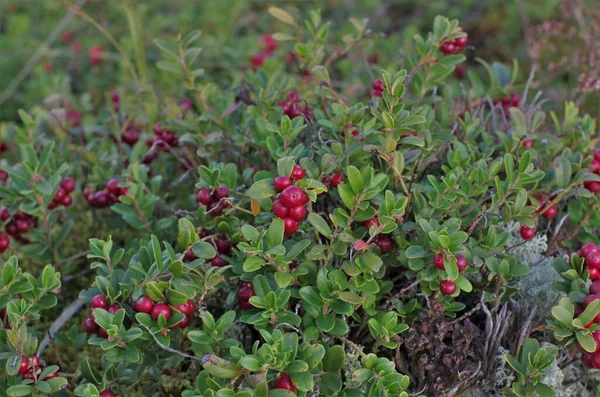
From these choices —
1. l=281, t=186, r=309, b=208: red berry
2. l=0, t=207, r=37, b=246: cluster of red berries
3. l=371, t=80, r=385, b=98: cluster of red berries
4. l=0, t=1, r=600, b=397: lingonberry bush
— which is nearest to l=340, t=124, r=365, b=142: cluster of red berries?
l=0, t=1, r=600, b=397: lingonberry bush

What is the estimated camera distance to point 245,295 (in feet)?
6.15

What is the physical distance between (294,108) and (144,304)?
Answer: 0.82m

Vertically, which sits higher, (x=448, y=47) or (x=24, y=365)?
(x=448, y=47)

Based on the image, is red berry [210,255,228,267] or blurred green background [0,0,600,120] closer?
red berry [210,255,228,267]

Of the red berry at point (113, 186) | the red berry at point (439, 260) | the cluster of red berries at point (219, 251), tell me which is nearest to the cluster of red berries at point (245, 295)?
the cluster of red berries at point (219, 251)

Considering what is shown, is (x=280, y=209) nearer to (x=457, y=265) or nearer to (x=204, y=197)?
(x=204, y=197)

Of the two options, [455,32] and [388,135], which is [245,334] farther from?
[455,32]

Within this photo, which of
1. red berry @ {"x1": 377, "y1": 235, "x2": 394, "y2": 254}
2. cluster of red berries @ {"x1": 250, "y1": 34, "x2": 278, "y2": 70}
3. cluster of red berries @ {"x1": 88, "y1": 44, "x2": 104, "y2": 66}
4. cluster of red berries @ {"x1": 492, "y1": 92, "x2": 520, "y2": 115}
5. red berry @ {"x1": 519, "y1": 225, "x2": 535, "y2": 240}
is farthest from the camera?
cluster of red berries @ {"x1": 88, "y1": 44, "x2": 104, "y2": 66}

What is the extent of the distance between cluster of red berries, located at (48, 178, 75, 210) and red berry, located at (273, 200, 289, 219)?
99 cm

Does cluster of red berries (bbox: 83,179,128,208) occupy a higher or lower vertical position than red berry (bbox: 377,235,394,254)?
lower

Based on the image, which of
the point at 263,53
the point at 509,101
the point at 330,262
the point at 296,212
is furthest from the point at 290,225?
the point at 263,53

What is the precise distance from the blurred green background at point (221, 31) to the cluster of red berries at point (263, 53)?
0.05 meters

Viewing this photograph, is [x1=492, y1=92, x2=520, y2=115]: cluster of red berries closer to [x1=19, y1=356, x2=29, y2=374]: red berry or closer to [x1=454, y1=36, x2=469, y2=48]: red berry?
[x1=454, y1=36, x2=469, y2=48]: red berry

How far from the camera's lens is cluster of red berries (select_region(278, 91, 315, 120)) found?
7.42 ft
